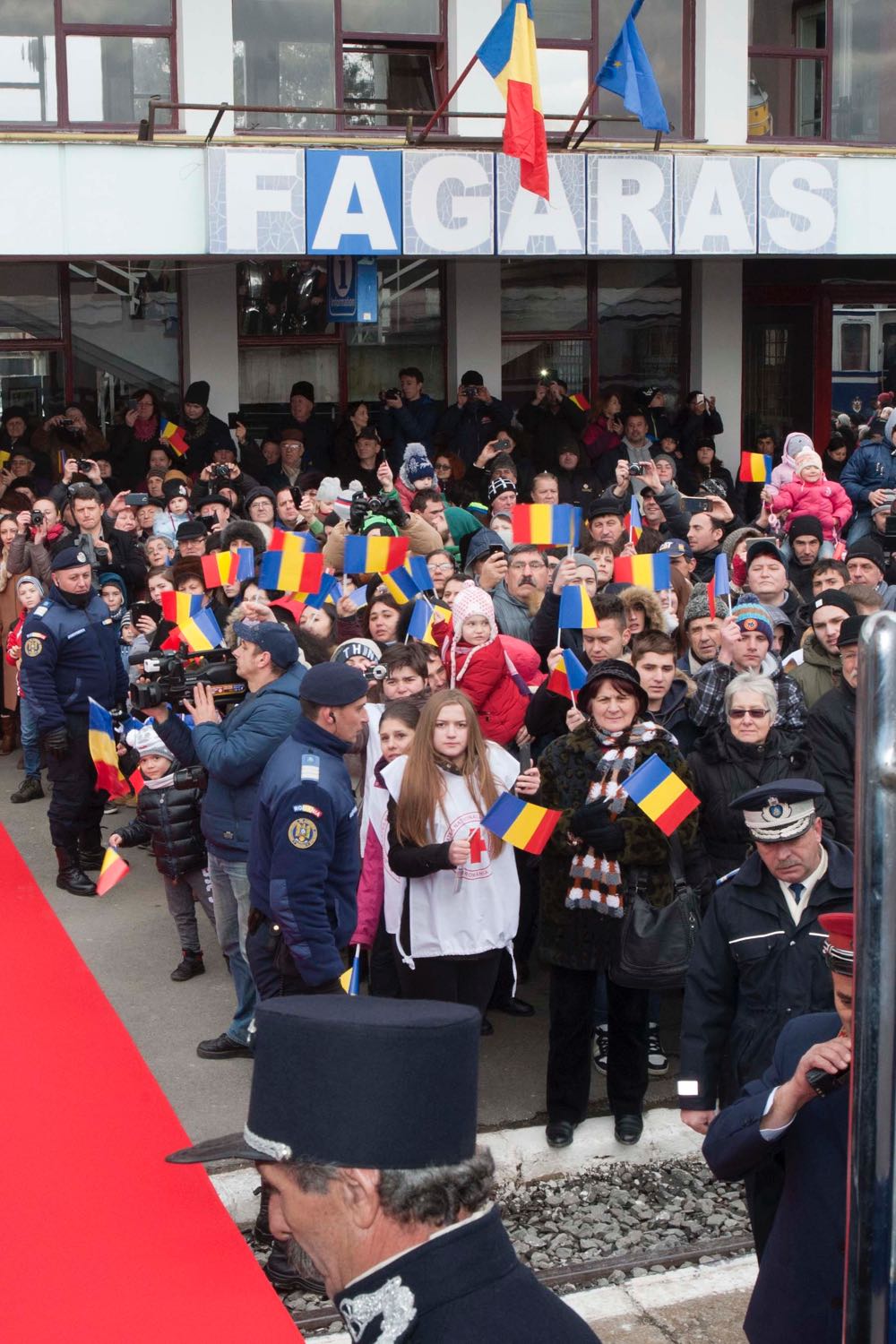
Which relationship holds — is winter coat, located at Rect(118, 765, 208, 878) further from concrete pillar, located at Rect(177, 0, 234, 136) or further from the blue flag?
concrete pillar, located at Rect(177, 0, 234, 136)

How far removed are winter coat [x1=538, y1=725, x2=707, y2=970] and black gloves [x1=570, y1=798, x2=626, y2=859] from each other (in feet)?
0.08

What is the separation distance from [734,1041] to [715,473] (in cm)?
1106

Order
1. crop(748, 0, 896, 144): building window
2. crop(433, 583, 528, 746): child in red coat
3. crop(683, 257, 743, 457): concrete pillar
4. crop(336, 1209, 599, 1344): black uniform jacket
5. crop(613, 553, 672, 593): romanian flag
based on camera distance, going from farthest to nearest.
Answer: crop(683, 257, 743, 457): concrete pillar → crop(748, 0, 896, 144): building window → crop(613, 553, 672, 593): romanian flag → crop(433, 583, 528, 746): child in red coat → crop(336, 1209, 599, 1344): black uniform jacket

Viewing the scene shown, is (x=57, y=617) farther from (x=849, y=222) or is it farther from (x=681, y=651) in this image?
(x=849, y=222)

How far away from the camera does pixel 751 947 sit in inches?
181

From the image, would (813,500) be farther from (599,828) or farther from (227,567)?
(599,828)

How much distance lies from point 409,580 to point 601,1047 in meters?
2.72

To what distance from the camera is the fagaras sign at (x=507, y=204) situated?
12.9 m

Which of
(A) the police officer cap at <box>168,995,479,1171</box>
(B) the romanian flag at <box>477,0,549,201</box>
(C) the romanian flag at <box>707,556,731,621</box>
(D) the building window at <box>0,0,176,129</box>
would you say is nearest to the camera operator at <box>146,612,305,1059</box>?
(C) the romanian flag at <box>707,556,731,621</box>

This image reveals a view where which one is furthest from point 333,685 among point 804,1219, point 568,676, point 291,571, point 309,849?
point 291,571

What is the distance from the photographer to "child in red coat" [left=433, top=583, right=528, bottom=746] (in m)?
7.20

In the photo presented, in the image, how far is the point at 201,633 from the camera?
7.31 meters

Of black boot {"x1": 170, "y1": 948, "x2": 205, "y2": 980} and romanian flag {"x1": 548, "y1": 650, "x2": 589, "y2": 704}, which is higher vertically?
romanian flag {"x1": 548, "y1": 650, "x2": 589, "y2": 704}

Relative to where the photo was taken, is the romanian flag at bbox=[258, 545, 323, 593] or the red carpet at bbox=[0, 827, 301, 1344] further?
the romanian flag at bbox=[258, 545, 323, 593]
